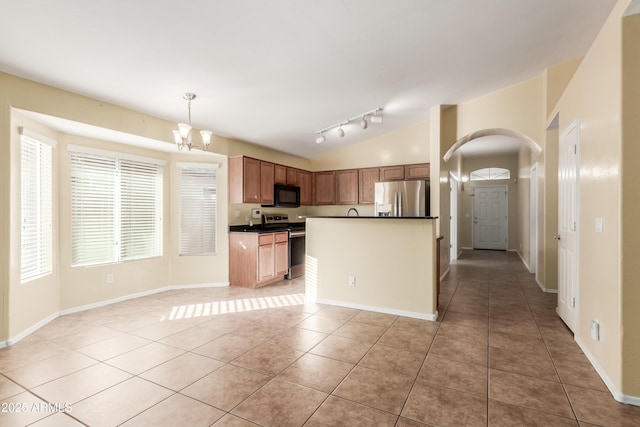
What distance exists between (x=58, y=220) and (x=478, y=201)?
10.1 m

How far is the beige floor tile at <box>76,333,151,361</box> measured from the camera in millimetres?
2705

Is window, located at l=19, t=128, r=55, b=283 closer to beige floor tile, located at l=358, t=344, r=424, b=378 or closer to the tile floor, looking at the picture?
the tile floor

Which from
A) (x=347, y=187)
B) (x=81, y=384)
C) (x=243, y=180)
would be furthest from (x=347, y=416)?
(x=347, y=187)

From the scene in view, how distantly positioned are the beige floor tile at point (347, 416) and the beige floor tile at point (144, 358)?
147 cm

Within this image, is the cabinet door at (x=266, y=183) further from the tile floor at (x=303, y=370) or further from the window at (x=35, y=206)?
the window at (x=35, y=206)

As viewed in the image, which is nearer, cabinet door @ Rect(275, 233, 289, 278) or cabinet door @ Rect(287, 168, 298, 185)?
cabinet door @ Rect(275, 233, 289, 278)

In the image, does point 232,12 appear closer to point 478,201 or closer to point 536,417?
point 536,417

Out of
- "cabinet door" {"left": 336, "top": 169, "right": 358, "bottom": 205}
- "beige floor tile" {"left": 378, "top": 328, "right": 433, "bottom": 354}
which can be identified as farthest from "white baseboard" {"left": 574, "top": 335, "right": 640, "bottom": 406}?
"cabinet door" {"left": 336, "top": 169, "right": 358, "bottom": 205}

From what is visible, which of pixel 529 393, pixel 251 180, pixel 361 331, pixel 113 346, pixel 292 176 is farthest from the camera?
pixel 292 176

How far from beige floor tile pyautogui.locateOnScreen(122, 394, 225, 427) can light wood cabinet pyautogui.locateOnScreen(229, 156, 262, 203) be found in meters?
3.52

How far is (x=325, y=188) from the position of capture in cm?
710

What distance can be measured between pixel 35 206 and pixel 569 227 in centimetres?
563

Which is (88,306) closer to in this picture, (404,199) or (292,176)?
(292,176)

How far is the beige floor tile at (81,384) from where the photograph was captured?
2.07m
